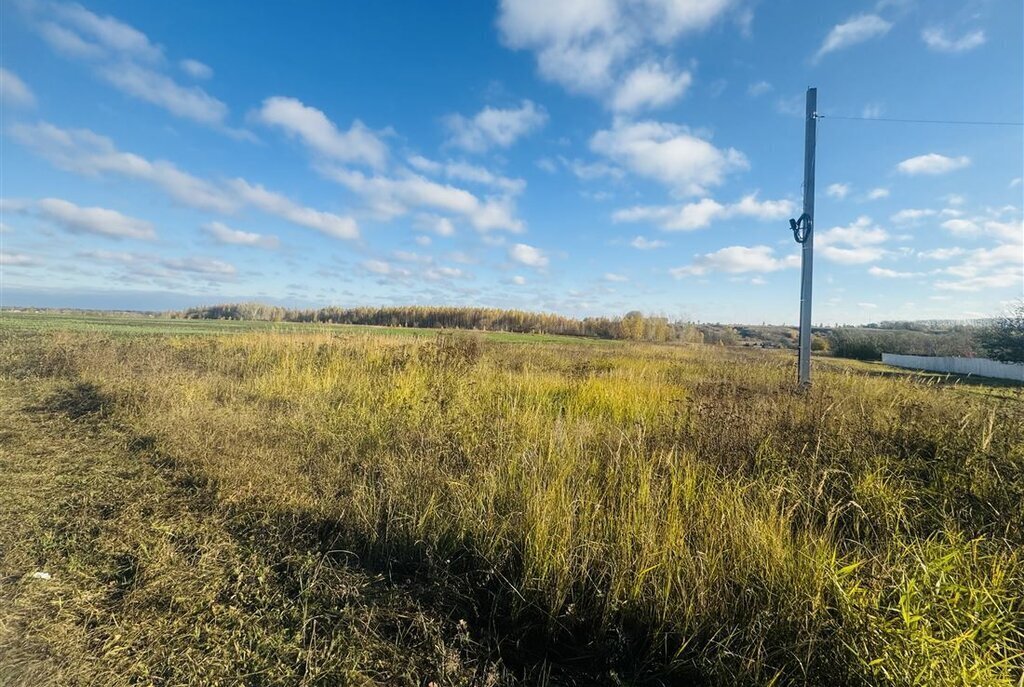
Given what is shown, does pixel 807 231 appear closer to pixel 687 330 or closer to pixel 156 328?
pixel 156 328

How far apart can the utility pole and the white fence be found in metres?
19.4

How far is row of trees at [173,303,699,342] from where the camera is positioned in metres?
47.2

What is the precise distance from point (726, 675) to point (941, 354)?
4260 cm

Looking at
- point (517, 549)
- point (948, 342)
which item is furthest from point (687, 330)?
point (517, 549)

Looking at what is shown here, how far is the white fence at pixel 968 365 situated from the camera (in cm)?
2039

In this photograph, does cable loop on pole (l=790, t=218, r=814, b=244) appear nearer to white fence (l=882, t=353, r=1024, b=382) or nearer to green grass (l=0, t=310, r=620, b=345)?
green grass (l=0, t=310, r=620, b=345)

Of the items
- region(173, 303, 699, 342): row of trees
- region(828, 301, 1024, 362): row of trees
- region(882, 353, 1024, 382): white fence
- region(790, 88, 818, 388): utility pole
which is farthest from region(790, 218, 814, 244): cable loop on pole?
region(173, 303, 699, 342): row of trees

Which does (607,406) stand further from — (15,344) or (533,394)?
(15,344)

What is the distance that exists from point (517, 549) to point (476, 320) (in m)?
59.7

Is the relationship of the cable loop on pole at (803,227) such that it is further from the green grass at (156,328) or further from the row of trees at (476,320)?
the row of trees at (476,320)

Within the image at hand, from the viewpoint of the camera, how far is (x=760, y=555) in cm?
252

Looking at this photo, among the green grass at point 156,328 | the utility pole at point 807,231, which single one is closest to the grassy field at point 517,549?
the utility pole at point 807,231

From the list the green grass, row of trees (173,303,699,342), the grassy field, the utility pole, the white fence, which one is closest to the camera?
the grassy field

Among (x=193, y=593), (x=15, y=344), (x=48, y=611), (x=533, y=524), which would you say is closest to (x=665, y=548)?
(x=533, y=524)
